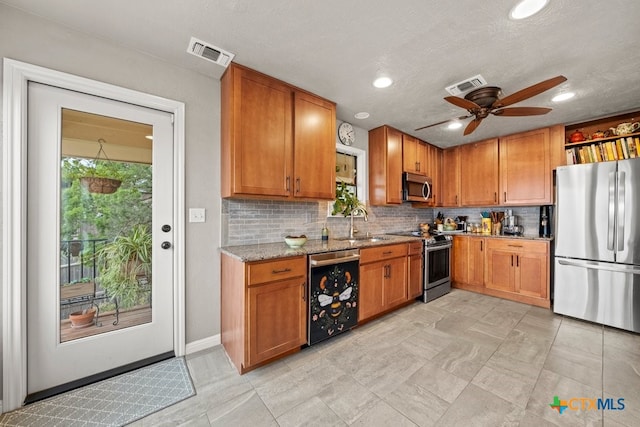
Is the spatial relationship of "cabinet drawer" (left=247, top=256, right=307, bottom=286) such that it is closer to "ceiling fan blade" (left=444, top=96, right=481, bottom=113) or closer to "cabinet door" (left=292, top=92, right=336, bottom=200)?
"cabinet door" (left=292, top=92, right=336, bottom=200)

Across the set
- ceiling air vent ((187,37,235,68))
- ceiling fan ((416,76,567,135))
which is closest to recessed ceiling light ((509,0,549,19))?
ceiling fan ((416,76,567,135))

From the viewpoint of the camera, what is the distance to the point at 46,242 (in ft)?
5.48

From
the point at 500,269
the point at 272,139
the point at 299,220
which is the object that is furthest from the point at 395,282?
the point at 272,139

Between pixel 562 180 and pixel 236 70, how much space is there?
3.85 m

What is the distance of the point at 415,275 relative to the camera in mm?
3344

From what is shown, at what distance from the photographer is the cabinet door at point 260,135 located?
6.88ft

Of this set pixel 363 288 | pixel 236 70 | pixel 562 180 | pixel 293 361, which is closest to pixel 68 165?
pixel 236 70

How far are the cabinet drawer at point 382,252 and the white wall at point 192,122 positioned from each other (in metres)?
1.50

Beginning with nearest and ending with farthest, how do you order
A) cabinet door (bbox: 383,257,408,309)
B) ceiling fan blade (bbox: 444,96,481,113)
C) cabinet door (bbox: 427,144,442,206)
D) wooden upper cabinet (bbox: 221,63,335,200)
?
wooden upper cabinet (bbox: 221,63,335,200), ceiling fan blade (bbox: 444,96,481,113), cabinet door (bbox: 383,257,408,309), cabinet door (bbox: 427,144,442,206)

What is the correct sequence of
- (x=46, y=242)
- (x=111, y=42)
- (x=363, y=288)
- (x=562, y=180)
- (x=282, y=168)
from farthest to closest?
1. (x=562, y=180)
2. (x=363, y=288)
3. (x=282, y=168)
4. (x=111, y=42)
5. (x=46, y=242)

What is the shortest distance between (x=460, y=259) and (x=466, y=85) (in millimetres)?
2801

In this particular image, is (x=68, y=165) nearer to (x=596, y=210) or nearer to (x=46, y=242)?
(x=46, y=242)

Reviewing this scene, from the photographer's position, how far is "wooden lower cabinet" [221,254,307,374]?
1854mm

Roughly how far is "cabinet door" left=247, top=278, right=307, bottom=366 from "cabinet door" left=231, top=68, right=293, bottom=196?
33.7 inches
